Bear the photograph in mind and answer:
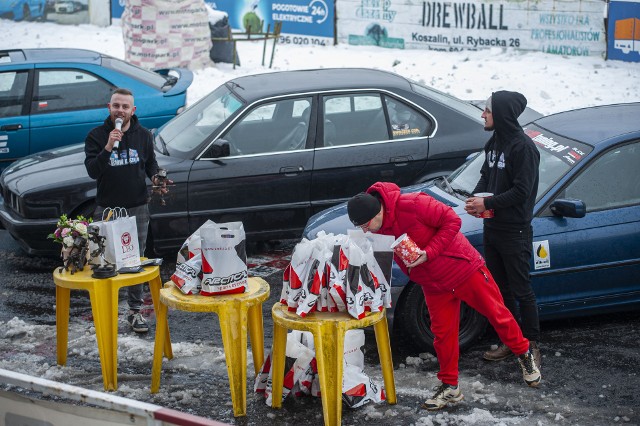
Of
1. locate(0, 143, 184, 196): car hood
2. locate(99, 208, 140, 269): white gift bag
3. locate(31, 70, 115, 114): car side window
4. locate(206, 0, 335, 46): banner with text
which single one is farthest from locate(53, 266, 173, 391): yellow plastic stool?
locate(206, 0, 335, 46): banner with text

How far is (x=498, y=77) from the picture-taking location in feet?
51.9

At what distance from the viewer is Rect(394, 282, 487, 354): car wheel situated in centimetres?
609

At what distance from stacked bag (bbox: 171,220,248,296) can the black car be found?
2.71 m

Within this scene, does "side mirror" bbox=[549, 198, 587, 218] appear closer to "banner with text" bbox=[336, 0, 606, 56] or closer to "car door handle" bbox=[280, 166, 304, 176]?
"car door handle" bbox=[280, 166, 304, 176]

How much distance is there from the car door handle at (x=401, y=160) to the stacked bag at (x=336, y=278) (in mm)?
3106

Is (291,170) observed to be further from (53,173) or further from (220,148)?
(53,173)

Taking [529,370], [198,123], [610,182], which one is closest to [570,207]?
[610,182]

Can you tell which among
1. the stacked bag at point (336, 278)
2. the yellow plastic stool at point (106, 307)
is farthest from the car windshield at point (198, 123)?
the stacked bag at point (336, 278)

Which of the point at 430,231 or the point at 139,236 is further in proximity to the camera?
the point at 139,236

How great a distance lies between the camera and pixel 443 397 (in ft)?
17.7

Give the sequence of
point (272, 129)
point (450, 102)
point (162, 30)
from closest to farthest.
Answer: point (272, 129) → point (450, 102) → point (162, 30)

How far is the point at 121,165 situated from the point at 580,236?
315 centimetres

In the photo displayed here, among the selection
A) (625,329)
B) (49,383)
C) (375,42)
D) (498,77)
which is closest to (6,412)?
(49,383)

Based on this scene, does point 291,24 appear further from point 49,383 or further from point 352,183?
point 49,383
